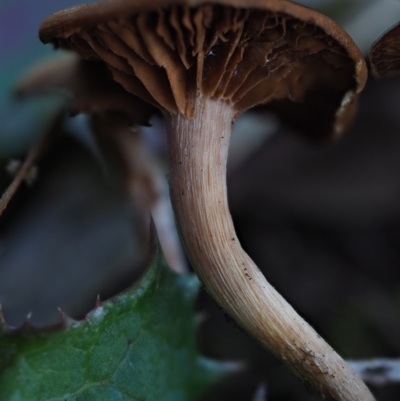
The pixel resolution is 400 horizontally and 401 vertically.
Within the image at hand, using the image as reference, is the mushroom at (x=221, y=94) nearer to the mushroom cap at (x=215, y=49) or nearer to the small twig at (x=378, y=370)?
the mushroom cap at (x=215, y=49)

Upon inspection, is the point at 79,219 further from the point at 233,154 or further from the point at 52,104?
the point at 233,154

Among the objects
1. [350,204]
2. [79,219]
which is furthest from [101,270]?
[350,204]

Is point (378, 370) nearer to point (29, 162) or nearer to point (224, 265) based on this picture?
point (224, 265)

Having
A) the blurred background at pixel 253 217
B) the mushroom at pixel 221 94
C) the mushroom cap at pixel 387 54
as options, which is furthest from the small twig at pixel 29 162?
the mushroom cap at pixel 387 54

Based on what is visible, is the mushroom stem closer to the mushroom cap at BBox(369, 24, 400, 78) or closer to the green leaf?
the green leaf

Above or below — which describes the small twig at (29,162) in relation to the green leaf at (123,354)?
above

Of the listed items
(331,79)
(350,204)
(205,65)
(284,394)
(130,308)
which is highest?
(205,65)
